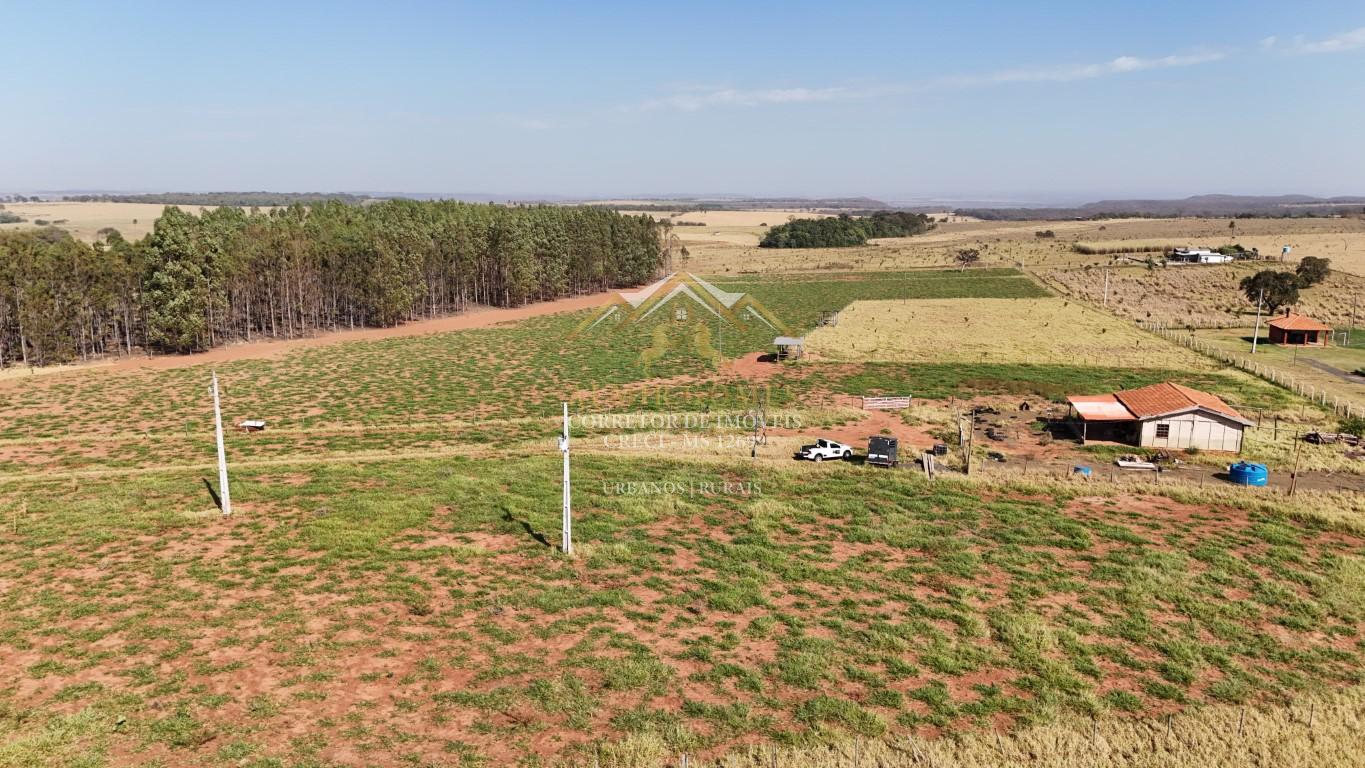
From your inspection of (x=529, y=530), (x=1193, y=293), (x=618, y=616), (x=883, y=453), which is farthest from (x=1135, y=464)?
(x=1193, y=293)

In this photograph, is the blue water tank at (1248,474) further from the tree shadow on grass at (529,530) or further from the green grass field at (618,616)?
the tree shadow on grass at (529,530)

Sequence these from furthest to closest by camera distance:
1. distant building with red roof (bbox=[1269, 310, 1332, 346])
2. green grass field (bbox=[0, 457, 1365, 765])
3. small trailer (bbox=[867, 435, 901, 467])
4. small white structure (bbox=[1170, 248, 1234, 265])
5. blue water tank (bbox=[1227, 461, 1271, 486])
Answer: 1. small white structure (bbox=[1170, 248, 1234, 265])
2. distant building with red roof (bbox=[1269, 310, 1332, 346])
3. small trailer (bbox=[867, 435, 901, 467])
4. blue water tank (bbox=[1227, 461, 1271, 486])
5. green grass field (bbox=[0, 457, 1365, 765])

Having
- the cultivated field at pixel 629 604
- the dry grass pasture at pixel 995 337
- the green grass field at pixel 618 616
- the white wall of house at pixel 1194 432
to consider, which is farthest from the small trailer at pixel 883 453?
the dry grass pasture at pixel 995 337

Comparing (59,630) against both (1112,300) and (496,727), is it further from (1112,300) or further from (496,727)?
(1112,300)

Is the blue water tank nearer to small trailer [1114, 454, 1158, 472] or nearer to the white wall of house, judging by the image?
small trailer [1114, 454, 1158, 472]

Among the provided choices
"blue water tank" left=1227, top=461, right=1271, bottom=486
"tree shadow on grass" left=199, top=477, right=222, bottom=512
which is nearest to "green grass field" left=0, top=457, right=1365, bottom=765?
"tree shadow on grass" left=199, top=477, right=222, bottom=512

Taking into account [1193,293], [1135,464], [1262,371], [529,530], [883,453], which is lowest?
[529,530]

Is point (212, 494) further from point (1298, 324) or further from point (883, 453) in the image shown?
point (1298, 324)
